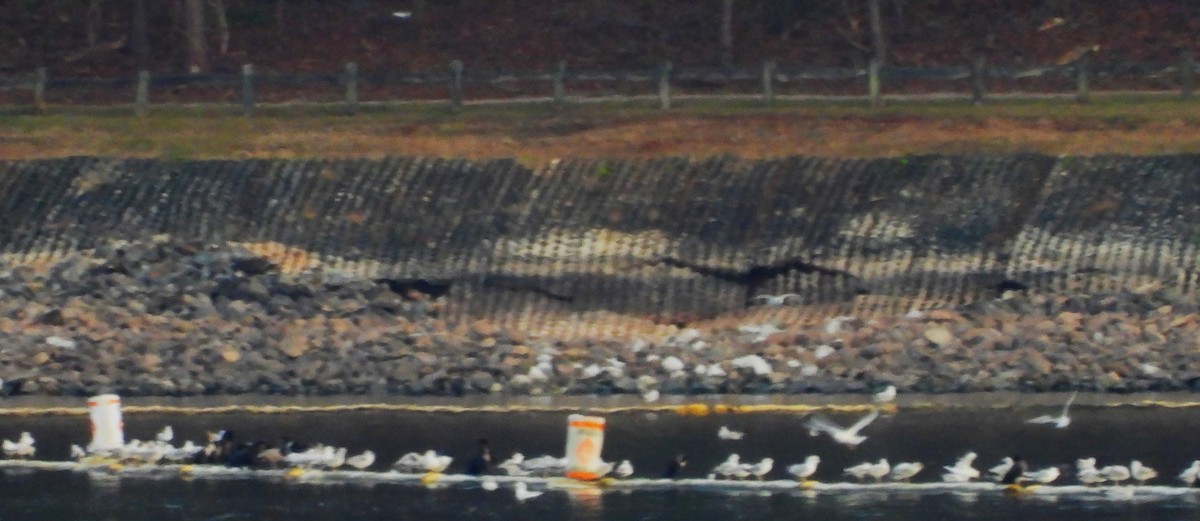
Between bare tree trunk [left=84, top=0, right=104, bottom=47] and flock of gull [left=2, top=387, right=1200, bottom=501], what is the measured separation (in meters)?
24.3

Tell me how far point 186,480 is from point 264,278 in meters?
8.90

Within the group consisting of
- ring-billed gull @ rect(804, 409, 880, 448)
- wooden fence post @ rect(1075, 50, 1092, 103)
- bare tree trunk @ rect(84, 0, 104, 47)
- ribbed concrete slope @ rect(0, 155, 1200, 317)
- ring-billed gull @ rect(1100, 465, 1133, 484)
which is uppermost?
bare tree trunk @ rect(84, 0, 104, 47)

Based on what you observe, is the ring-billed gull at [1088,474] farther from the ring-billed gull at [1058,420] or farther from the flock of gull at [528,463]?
the ring-billed gull at [1058,420]

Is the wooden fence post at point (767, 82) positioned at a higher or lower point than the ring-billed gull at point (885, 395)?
higher

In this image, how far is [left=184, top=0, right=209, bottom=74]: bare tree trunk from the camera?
42.7 meters

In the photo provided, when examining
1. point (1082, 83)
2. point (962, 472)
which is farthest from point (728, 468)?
point (1082, 83)

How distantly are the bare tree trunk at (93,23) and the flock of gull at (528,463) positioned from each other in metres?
24.3

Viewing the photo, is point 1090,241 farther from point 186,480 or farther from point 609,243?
point 186,480

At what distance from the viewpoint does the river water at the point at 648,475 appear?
19.6m

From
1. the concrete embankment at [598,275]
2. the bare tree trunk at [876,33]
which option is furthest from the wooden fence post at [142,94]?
the bare tree trunk at [876,33]

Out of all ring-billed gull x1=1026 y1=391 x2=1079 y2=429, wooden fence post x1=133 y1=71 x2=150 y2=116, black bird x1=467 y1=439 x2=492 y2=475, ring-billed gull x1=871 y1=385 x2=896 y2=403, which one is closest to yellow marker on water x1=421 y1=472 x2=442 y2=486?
black bird x1=467 y1=439 x2=492 y2=475

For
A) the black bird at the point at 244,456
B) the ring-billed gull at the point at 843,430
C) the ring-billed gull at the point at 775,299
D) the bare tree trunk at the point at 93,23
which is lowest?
the black bird at the point at 244,456

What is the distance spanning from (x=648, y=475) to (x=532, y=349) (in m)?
6.68

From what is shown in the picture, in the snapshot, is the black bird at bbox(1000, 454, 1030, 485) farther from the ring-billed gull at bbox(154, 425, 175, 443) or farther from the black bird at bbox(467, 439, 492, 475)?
the ring-billed gull at bbox(154, 425, 175, 443)
